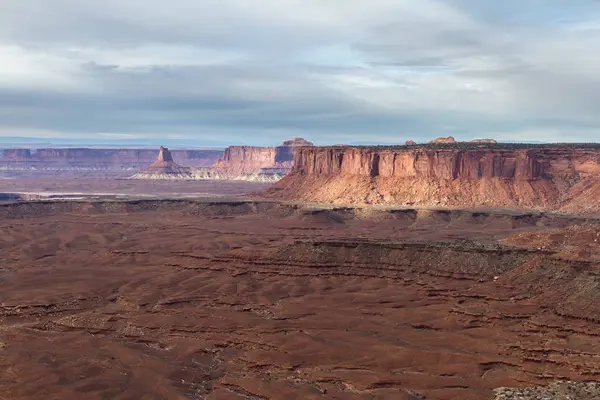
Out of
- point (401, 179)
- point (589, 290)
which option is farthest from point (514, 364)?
point (401, 179)

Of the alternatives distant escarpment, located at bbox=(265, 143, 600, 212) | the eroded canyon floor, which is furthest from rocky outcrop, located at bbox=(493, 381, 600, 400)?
distant escarpment, located at bbox=(265, 143, 600, 212)

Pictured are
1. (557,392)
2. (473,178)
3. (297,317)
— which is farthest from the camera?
(473,178)

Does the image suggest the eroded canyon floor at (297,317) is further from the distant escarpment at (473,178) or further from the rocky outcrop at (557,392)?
the distant escarpment at (473,178)

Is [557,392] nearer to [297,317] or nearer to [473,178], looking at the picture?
[297,317]

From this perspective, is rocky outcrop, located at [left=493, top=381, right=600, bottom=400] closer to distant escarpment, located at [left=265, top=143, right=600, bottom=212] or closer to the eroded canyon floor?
the eroded canyon floor

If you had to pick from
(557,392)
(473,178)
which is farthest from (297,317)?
(473,178)

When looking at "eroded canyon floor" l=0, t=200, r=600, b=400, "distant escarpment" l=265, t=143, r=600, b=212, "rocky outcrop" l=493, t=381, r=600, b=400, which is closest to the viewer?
"rocky outcrop" l=493, t=381, r=600, b=400
